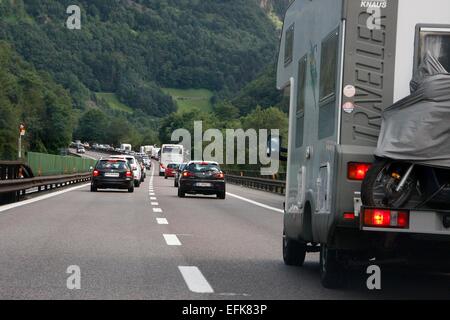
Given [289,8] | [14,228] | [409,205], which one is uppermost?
[289,8]

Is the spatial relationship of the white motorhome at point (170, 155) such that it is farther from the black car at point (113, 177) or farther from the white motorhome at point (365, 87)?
the white motorhome at point (365, 87)

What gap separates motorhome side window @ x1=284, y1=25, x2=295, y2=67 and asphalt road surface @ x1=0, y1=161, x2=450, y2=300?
2467 mm

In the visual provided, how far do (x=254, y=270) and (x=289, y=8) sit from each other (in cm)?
329

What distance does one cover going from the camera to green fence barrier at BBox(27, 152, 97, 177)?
37.7 metres

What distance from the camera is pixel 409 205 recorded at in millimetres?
7430

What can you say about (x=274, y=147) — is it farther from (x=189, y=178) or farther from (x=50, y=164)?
(x=50, y=164)

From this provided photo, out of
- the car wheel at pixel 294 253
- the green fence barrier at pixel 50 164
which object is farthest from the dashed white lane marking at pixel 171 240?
the green fence barrier at pixel 50 164

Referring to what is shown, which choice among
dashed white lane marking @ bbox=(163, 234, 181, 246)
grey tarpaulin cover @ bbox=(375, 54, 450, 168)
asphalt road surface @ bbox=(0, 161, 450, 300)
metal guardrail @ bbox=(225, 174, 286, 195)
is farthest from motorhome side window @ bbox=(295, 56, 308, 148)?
metal guardrail @ bbox=(225, 174, 286, 195)

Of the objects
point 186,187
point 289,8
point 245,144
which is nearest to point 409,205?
point 289,8

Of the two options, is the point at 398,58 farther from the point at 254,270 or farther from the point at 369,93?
the point at 254,270

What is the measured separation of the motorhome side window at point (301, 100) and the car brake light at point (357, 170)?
7.06ft

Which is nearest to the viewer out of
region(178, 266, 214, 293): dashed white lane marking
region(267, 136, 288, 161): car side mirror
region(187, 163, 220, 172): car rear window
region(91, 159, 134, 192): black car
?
region(178, 266, 214, 293): dashed white lane marking

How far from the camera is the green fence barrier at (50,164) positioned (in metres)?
37.7

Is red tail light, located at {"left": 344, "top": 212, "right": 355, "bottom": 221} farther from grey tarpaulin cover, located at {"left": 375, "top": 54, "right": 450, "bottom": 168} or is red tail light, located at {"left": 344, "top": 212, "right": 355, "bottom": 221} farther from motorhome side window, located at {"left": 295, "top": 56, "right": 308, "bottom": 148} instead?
Result: motorhome side window, located at {"left": 295, "top": 56, "right": 308, "bottom": 148}
